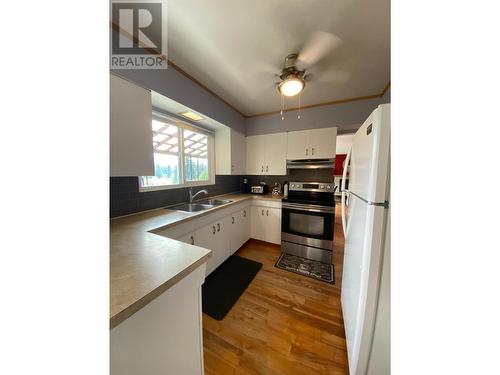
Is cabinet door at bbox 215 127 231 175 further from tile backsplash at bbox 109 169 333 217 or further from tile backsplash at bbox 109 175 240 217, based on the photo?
tile backsplash at bbox 109 175 240 217

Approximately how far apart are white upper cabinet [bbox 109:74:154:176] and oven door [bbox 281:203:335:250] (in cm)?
186

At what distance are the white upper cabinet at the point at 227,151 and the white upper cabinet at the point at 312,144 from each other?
88cm

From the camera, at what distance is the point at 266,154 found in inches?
113

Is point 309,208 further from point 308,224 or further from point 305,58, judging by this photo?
point 305,58

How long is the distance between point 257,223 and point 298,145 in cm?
147

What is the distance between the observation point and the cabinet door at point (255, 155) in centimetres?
291

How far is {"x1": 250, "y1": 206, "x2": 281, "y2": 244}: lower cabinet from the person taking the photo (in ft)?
8.54

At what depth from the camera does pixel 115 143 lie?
1102 millimetres

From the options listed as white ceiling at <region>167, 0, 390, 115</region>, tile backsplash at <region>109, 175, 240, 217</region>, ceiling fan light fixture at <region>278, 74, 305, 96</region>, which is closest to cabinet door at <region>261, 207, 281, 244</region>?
tile backsplash at <region>109, 175, 240, 217</region>

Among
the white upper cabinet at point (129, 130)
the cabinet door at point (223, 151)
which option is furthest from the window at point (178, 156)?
the white upper cabinet at point (129, 130)

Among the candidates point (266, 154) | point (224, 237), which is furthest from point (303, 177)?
point (224, 237)
